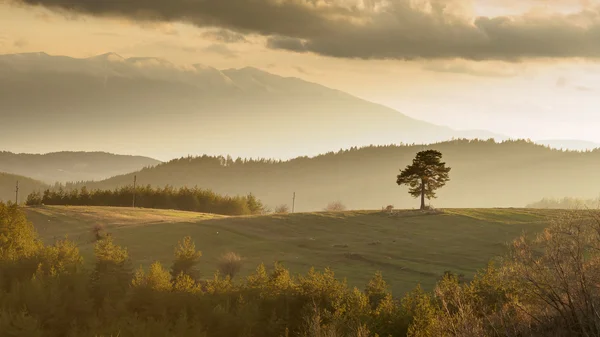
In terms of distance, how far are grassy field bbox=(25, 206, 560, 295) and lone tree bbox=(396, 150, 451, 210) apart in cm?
657

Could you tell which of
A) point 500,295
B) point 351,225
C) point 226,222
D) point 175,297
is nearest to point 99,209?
point 226,222

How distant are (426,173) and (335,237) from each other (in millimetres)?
32897

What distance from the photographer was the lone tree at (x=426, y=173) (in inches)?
5979

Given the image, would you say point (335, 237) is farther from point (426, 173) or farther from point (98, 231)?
point (98, 231)

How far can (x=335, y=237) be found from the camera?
131375mm

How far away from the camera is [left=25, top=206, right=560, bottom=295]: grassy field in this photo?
104125 millimetres

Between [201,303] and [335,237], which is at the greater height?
[335,237]

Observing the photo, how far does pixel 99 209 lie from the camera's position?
16975 centimetres

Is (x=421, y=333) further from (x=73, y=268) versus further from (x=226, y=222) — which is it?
(x=226, y=222)

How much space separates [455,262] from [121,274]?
180ft

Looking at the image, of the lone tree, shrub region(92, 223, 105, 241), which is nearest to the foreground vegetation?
shrub region(92, 223, 105, 241)

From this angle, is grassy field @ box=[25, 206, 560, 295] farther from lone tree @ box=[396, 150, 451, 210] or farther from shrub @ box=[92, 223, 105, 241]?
lone tree @ box=[396, 150, 451, 210]

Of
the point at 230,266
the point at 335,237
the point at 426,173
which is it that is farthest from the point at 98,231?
the point at 426,173

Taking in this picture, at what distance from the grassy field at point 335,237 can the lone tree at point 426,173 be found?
657 centimetres
